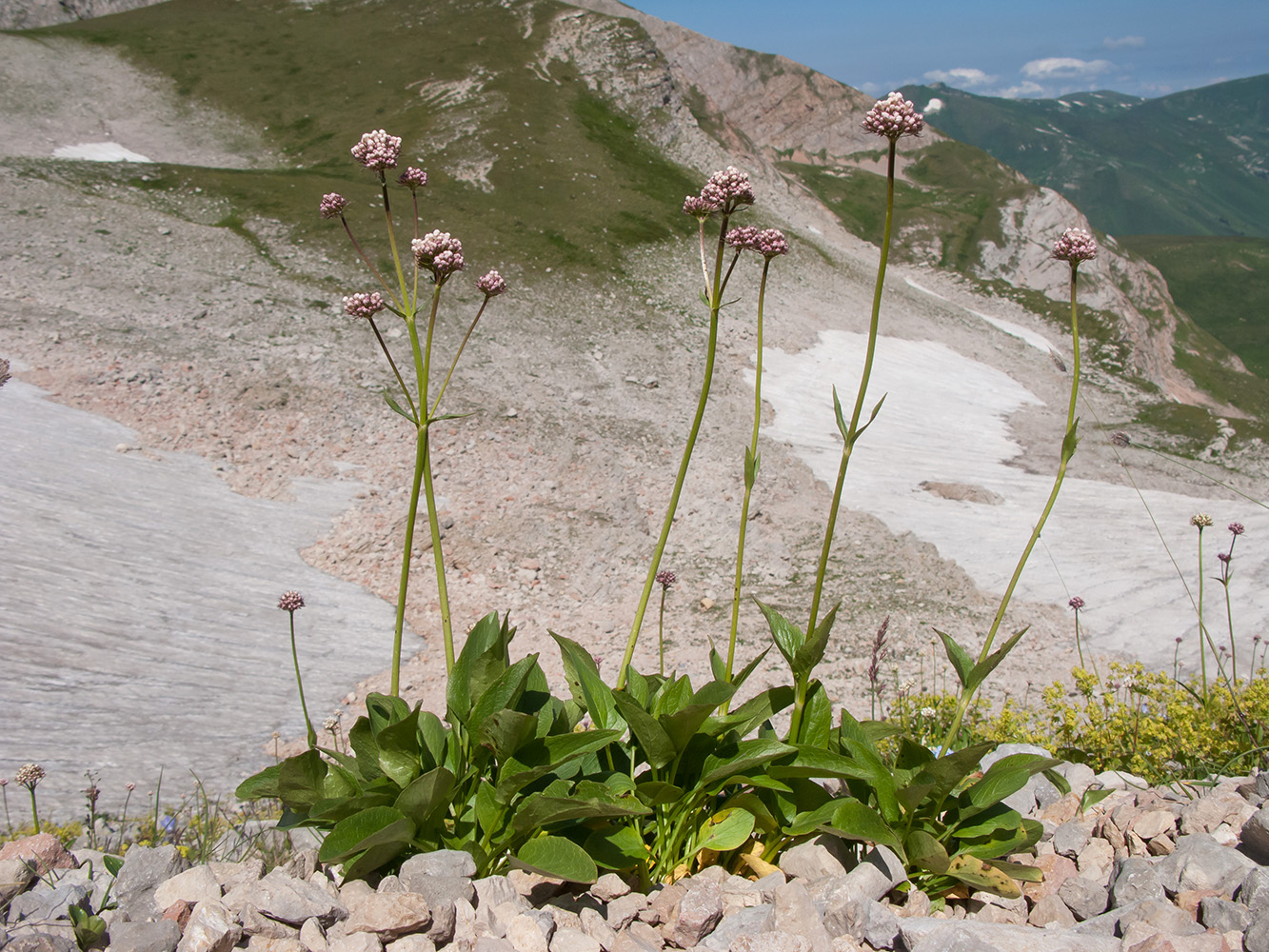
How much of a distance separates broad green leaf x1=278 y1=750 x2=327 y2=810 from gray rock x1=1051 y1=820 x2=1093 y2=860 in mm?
3414

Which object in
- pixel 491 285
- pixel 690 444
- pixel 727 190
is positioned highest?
pixel 727 190

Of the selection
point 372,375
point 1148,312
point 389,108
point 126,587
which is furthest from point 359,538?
point 1148,312

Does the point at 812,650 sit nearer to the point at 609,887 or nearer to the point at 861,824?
the point at 861,824

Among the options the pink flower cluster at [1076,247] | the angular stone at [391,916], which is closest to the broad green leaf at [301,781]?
the angular stone at [391,916]

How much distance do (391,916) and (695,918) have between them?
3.67 feet

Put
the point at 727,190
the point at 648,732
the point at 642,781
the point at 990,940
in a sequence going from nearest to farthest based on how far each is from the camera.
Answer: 1. the point at 990,940
2. the point at 648,732
3. the point at 727,190
4. the point at 642,781

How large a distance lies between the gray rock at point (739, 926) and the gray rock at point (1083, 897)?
1.36m

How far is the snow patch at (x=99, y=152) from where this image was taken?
36.1 metres

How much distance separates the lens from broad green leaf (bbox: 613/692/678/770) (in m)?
3.23

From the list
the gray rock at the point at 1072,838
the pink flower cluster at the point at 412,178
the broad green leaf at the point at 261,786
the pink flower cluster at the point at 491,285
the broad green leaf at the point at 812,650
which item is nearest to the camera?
the broad green leaf at the point at 812,650

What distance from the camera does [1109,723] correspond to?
5.02 m

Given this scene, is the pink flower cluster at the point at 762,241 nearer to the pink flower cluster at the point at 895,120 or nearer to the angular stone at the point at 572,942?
the pink flower cluster at the point at 895,120

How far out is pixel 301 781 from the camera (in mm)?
3369

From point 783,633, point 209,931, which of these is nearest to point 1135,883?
point 783,633
